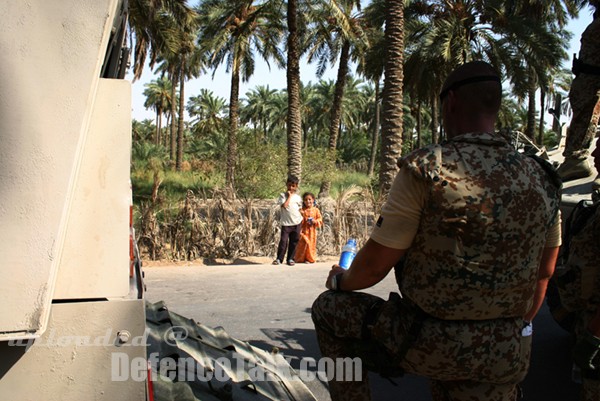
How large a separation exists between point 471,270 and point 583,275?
4.15 feet

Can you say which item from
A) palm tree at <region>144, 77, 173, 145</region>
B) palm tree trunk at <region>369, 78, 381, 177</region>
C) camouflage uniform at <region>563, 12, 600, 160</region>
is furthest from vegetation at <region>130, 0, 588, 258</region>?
palm tree at <region>144, 77, 173, 145</region>

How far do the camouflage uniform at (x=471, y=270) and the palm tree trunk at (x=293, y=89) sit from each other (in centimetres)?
1677

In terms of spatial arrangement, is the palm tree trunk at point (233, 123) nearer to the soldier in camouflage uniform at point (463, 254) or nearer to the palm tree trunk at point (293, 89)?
the palm tree trunk at point (293, 89)

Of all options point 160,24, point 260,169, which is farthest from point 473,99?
point 160,24

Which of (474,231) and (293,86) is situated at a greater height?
(293,86)

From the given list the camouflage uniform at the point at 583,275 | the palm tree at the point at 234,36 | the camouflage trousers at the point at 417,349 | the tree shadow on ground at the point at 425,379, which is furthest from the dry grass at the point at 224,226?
the palm tree at the point at 234,36

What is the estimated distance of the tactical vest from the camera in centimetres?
211

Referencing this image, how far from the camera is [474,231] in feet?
6.91

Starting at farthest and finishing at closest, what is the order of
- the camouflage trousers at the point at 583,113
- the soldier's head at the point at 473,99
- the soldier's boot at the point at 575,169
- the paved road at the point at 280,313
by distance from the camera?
the soldier's boot at the point at 575,169, the camouflage trousers at the point at 583,113, the paved road at the point at 280,313, the soldier's head at the point at 473,99

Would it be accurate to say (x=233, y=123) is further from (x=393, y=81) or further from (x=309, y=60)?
(x=393, y=81)

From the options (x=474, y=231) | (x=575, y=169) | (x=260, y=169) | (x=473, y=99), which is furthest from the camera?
(x=260, y=169)

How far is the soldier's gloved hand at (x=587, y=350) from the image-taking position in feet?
8.04

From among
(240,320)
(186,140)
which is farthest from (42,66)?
(186,140)

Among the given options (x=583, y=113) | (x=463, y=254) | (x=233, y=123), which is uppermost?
(x=233, y=123)
